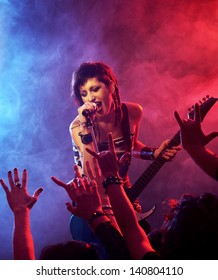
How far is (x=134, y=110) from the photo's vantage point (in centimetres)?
262

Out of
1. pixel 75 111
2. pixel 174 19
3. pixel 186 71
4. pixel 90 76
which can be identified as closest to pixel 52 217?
pixel 75 111

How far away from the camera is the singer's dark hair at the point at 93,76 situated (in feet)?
8.63

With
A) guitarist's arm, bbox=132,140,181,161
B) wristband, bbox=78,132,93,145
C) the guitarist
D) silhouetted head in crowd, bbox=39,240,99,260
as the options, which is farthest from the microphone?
silhouetted head in crowd, bbox=39,240,99,260

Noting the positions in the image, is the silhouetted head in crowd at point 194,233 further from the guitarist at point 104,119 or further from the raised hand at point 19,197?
the guitarist at point 104,119

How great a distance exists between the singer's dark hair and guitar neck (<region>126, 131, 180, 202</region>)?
403mm

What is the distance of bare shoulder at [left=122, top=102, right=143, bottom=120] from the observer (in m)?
2.61

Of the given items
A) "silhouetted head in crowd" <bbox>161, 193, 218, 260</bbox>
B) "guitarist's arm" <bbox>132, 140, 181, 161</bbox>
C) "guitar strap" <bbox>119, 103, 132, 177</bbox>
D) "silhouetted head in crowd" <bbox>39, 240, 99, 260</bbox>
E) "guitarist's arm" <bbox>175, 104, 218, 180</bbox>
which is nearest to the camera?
"silhouetted head in crowd" <bbox>161, 193, 218, 260</bbox>

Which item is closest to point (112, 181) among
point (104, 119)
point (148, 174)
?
point (148, 174)

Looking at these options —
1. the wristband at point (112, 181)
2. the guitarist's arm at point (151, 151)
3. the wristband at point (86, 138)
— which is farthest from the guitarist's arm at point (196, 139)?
the wristband at point (86, 138)

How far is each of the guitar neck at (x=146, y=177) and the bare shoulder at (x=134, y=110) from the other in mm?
317

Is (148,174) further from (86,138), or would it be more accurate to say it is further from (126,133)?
(86,138)

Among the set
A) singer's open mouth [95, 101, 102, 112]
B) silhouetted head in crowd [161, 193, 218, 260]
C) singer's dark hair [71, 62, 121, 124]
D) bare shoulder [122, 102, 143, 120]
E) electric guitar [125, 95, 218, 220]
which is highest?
singer's dark hair [71, 62, 121, 124]

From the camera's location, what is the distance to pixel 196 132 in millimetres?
1461

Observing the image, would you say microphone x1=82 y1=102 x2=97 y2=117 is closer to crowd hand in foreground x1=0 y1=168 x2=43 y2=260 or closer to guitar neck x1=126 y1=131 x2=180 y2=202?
guitar neck x1=126 y1=131 x2=180 y2=202
